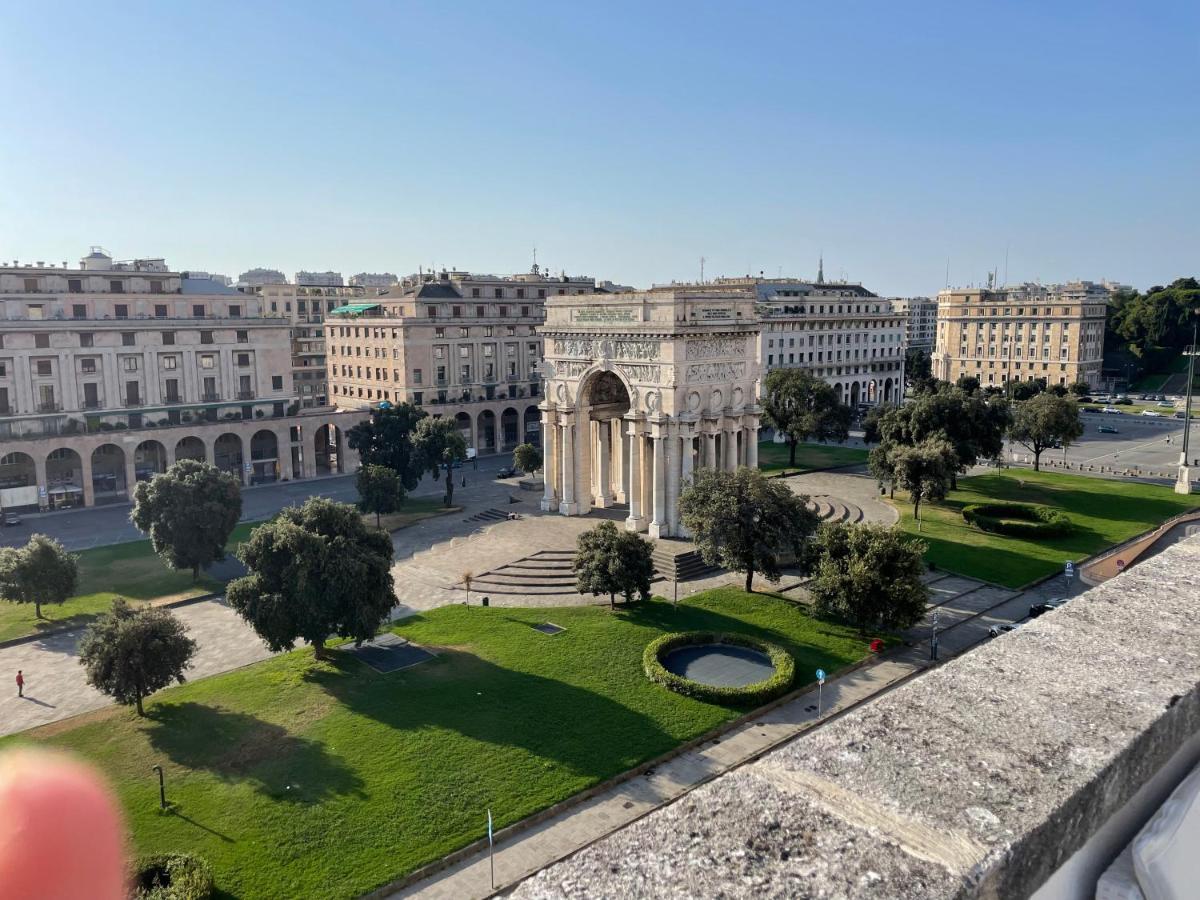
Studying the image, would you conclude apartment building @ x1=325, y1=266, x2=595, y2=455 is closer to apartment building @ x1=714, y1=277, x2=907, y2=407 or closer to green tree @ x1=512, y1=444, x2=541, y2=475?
green tree @ x1=512, y1=444, x2=541, y2=475

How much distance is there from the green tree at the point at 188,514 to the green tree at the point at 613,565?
788 inches

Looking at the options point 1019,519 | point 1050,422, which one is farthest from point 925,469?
point 1050,422

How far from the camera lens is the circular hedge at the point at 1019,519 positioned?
5372 cm

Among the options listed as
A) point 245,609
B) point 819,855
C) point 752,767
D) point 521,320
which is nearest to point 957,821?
point 819,855

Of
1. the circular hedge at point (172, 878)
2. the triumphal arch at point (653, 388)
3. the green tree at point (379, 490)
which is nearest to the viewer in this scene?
the circular hedge at point (172, 878)

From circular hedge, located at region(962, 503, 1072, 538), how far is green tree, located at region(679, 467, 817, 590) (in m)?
20.1

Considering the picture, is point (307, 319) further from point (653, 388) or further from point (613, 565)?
point (613, 565)

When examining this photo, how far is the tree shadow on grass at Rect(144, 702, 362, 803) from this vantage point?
85.8 feet

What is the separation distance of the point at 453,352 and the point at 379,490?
33.0 m

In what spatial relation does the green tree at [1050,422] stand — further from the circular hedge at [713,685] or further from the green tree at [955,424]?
the circular hedge at [713,685]

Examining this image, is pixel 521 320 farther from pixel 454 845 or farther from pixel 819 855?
pixel 819 855

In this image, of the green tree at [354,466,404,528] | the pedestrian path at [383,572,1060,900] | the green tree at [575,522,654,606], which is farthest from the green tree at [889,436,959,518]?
the green tree at [354,466,404,528]

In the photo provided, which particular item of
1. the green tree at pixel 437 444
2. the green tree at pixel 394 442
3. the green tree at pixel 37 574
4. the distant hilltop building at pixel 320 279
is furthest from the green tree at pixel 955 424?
the distant hilltop building at pixel 320 279

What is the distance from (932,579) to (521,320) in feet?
183
